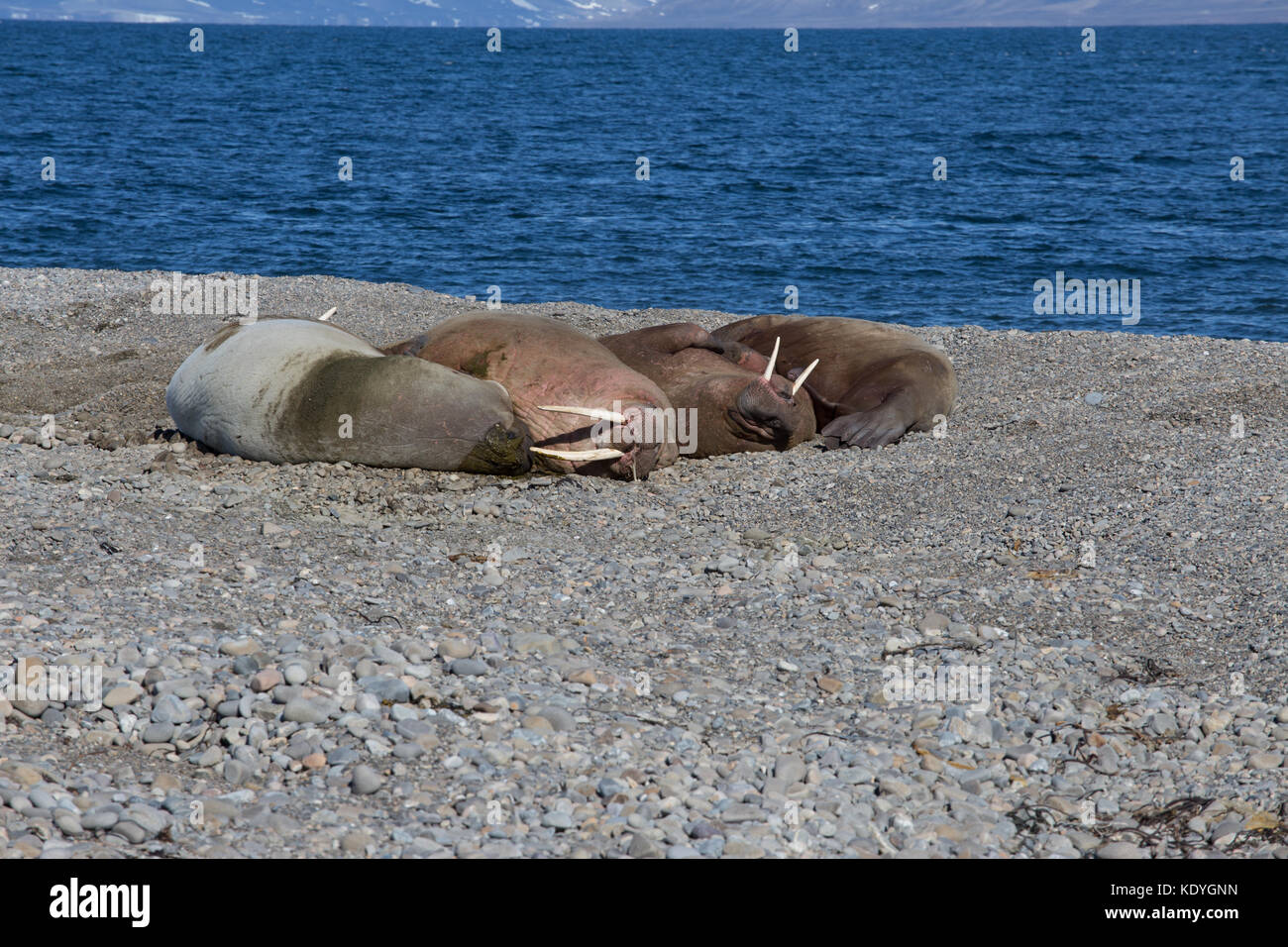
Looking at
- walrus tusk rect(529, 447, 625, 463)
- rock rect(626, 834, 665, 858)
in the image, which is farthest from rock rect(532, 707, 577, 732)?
walrus tusk rect(529, 447, 625, 463)

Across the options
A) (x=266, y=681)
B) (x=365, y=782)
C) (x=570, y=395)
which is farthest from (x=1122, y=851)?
(x=570, y=395)

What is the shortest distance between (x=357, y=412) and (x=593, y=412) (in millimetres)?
1495

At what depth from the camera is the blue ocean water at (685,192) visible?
1980 cm

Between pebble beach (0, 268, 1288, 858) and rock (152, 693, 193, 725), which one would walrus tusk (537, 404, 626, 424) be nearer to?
pebble beach (0, 268, 1288, 858)

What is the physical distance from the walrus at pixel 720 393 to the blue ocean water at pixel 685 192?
8636mm

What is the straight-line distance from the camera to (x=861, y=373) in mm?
9641

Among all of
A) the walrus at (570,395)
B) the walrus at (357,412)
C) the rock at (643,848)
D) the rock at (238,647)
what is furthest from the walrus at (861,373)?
the rock at (643,848)

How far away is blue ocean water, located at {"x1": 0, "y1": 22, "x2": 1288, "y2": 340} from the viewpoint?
19.8 meters

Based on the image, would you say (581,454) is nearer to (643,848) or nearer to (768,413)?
(768,413)

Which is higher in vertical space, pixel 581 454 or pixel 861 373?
pixel 861 373

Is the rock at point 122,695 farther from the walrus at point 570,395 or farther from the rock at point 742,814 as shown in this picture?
the walrus at point 570,395

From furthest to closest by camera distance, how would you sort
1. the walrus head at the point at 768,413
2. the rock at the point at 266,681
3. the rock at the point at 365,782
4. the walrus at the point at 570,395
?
the walrus head at the point at 768,413 → the walrus at the point at 570,395 → the rock at the point at 266,681 → the rock at the point at 365,782

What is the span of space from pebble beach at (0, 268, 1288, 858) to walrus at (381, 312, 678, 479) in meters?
0.22
